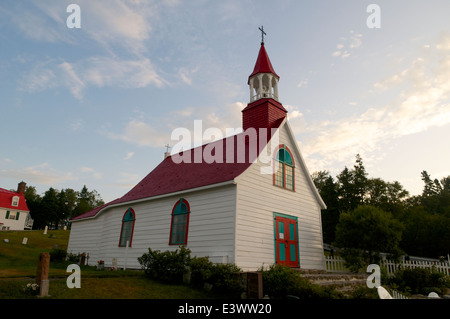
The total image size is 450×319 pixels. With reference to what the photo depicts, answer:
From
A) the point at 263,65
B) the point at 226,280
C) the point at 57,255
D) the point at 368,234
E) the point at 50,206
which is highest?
the point at 263,65

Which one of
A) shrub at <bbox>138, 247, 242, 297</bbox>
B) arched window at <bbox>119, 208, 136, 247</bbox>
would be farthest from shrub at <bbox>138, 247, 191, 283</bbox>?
arched window at <bbox>119, 208, 136, 247</bbox>

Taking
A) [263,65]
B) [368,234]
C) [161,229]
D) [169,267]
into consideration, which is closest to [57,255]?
[161,229]

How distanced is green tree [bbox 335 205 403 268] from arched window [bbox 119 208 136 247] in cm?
1210

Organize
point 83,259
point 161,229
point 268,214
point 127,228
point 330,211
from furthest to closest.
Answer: point 330,211 < point 83,259 < point 127,228 < point 161,229 < point 268,214

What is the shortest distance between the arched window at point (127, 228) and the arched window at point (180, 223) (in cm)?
401

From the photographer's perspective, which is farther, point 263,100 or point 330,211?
point 330,211

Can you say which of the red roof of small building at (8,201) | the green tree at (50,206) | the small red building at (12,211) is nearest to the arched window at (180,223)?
the small red building at (12,211)

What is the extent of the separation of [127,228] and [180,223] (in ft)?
17.3

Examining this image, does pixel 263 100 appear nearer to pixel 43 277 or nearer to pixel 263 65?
pixel 263 65

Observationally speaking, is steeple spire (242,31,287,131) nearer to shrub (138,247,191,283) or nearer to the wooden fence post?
shrub (138,247,191,283)

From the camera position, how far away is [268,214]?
591 inches

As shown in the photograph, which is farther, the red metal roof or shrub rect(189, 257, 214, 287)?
the red metal roof

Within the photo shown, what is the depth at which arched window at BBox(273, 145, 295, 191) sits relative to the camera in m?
16.4
